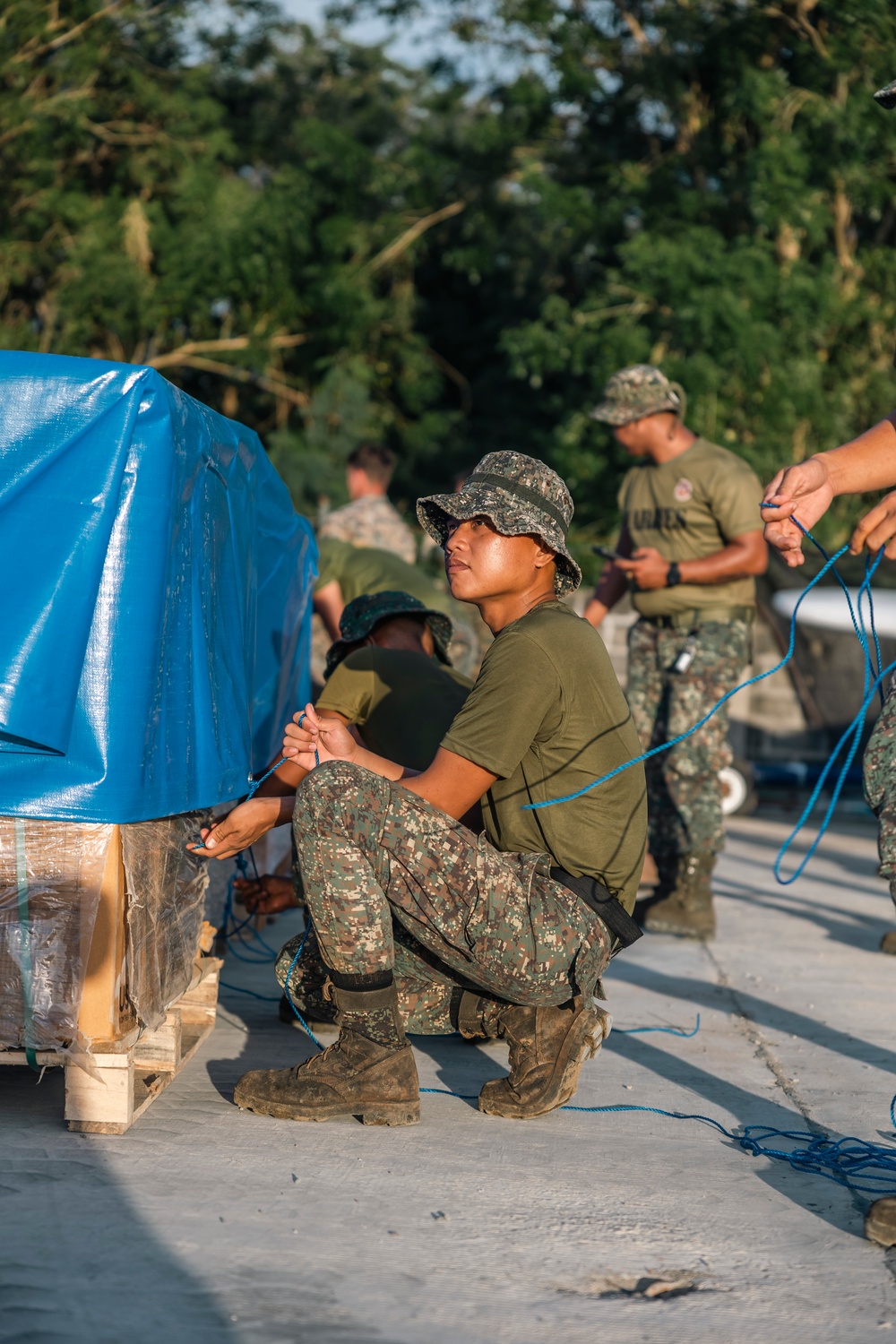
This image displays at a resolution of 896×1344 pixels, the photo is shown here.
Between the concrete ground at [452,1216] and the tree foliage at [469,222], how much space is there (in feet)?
41.6

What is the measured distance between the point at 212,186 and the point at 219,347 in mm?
2341

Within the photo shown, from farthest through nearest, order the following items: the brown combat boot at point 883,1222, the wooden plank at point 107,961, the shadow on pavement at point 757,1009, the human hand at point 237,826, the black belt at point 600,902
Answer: the shadow on pavement at point 757,1009 < the human hand at point 237,826 < the black belt at point 600,902 < the wooden plank at point 107,961 < the brown combat boot at point 883,1222

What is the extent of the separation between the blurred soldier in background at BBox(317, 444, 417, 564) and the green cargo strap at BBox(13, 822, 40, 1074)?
4.02 meters

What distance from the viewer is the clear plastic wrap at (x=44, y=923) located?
108 inches

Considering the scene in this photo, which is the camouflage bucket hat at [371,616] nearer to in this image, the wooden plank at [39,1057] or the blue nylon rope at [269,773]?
the blue nylon rope at [269,773]

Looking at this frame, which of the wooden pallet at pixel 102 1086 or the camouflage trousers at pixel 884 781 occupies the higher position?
the camouflage trousers at pixel 884 781

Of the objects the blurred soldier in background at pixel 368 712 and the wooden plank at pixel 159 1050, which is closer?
the wooden plank at pixel 159 1050

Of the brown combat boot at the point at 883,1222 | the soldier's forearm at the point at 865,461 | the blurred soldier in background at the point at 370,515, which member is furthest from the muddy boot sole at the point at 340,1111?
the blurred soldier in background at the point at 370,515

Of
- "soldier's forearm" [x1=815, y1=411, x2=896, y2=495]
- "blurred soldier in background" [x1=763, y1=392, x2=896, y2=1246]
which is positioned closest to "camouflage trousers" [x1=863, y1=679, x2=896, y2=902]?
"blurred soldier in background" [x1=763, y1=392, x2=896, y2=1246]

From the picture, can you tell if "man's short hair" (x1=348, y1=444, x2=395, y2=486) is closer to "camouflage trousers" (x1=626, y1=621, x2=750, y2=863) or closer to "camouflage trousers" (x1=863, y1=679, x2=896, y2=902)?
"camouflage trousers" (x1=626, y1=621, x2=750, y2=863)

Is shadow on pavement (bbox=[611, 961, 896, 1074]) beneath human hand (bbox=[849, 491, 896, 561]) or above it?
beneath

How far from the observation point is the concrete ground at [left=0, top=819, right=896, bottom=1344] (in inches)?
82.0

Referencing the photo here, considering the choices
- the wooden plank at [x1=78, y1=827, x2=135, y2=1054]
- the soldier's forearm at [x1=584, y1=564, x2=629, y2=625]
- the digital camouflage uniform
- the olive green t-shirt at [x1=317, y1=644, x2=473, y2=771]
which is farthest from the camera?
the digital camouflage uniform

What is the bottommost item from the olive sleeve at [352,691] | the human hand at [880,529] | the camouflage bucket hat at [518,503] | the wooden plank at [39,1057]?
the wooden plank at [39,1057]
